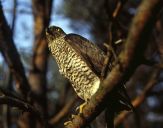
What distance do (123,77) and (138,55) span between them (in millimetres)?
200

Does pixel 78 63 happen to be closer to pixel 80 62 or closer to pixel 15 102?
pixel 80 62

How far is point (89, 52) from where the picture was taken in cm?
429

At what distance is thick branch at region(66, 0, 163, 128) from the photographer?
1895 mm

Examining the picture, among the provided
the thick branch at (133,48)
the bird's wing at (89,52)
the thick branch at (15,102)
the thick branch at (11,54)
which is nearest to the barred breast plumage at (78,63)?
the bird's wing at (89,52)

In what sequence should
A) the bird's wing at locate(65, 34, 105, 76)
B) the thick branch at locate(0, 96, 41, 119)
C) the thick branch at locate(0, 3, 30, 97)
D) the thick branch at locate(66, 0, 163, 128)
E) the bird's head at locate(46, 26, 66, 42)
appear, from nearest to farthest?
the thick branch at locate(66, 0, 163, 128), the thick branch at locate(0, 96, 41, 119), the bird's wing at locate(65, 34, 105, 76), the bird's head at locate(46, 26, 66, 42), the thick branch at locate(0, 3, 30, 97)

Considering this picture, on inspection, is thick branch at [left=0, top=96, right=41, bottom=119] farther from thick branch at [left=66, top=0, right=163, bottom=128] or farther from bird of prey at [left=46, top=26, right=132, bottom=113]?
bird of prey at [left=46, top=26, right=132, bottom=113]

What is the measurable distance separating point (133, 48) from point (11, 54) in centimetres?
357

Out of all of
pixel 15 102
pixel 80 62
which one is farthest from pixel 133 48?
pixel 80 62

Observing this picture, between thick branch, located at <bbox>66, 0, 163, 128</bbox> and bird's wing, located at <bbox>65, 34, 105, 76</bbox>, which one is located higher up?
bird's wing, located at <bbox>65, 34, 105, 76</bbox>

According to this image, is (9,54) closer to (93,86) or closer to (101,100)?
(93,86)

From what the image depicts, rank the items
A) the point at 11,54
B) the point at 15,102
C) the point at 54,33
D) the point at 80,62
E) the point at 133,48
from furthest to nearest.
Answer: the point at 11,54 → the point at 54,33 → the point at 80,62 → the point at 15,102 → the point at 133,48

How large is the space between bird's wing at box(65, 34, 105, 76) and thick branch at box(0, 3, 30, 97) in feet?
3.47

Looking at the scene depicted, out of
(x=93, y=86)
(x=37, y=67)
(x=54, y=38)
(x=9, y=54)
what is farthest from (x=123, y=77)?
(x=37, y=67)

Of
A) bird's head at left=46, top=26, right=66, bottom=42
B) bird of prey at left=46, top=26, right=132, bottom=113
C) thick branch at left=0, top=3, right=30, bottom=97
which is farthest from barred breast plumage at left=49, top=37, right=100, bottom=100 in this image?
thick branch at left=0, top=3, right=30, bottom=97
